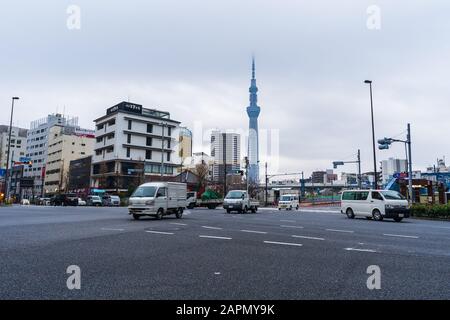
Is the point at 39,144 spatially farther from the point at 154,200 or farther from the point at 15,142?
the point at 154,200

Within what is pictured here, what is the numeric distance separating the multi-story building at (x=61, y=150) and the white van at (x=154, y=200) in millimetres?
84234

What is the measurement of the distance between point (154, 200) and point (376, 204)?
13.8 m

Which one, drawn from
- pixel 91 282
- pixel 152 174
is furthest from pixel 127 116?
pixel 91 282

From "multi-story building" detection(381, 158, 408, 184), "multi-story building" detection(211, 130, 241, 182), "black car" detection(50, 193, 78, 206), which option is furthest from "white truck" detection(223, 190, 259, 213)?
"multi-story building" detection(381, 158, 408, 184)

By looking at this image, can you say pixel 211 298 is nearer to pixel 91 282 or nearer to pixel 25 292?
pixel 91 282

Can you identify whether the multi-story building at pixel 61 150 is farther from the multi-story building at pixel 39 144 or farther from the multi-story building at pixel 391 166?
the multi-story building at pixel 391 166

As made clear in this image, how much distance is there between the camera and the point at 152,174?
6956 centimetres

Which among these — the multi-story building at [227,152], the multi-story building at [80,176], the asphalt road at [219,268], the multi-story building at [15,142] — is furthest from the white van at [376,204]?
the multi-story building at [15,142]

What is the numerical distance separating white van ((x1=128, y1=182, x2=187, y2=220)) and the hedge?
1847 centimetres

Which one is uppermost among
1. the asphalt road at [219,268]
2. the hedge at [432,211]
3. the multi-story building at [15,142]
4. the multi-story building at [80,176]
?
the multi-story building at [15,142]

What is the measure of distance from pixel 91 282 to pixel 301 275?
3.46m

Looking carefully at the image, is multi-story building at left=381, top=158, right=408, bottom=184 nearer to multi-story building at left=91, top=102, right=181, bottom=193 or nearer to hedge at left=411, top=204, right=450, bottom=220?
multi-story building at left=91, top=102, right=181, bottom=193

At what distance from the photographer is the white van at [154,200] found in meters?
17.4

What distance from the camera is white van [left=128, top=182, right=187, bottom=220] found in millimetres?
17438
